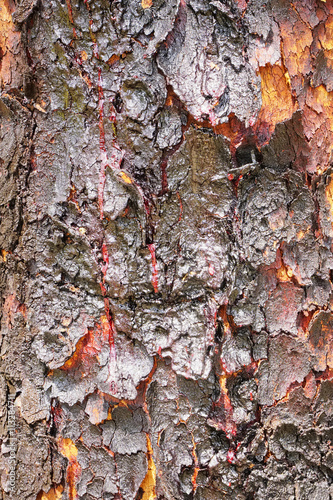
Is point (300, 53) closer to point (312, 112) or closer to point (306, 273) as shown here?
point (312, 112)

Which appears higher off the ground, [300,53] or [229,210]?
[300,53]

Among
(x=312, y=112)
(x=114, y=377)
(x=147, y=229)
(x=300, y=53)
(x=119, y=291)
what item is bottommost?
(x=114, y=377)

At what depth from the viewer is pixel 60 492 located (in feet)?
3.23

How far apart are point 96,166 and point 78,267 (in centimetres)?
21

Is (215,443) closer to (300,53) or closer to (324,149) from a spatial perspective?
(324,149)

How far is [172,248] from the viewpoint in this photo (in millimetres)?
931

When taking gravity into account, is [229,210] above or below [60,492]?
above

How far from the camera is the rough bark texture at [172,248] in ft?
2.99

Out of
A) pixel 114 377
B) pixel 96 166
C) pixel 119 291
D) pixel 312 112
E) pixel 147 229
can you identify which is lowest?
pixel 114 377

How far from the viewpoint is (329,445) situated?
38.2 inches

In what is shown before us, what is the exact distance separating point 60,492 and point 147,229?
0.59 m

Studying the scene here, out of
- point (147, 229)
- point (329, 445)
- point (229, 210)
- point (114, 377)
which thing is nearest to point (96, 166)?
point (147, 229)

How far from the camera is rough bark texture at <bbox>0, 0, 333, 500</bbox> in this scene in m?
0.91

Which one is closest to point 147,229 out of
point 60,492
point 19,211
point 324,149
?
point 19,211
